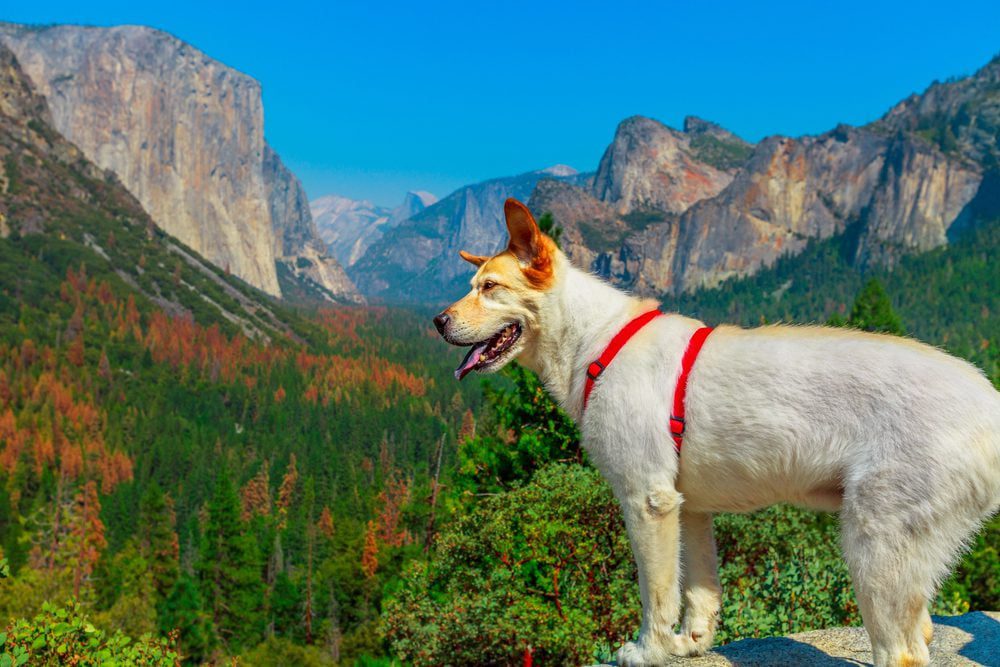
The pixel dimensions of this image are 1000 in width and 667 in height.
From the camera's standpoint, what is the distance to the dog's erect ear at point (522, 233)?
4.87 meters

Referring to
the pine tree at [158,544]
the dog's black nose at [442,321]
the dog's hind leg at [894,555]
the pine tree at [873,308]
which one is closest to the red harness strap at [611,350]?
the dog's black nose at [442,321]

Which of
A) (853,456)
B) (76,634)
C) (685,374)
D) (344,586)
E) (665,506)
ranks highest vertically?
(685,374)

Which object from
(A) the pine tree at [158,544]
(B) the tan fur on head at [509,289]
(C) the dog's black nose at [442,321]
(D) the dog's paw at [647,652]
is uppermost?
(B) the tan fur on head at [509,289]

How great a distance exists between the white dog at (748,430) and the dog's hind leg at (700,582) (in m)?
0.01

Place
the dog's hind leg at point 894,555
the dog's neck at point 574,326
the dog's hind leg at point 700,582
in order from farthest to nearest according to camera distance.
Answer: the dog's hind leg at point 700,582 → the dog's neck at point 574,326 → the dog's hind leg at point 894,555

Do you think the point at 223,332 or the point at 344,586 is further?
the point at 223,332

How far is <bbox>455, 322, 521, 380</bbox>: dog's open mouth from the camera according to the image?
16.4 ft

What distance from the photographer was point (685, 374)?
457 cm

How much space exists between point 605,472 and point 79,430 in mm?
119432

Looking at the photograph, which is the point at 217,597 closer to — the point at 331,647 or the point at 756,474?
the point at 331,647

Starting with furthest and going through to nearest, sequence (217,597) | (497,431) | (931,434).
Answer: (217,597), (497,431), (931,434)

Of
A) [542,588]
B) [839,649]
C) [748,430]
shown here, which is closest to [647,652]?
[748,430]

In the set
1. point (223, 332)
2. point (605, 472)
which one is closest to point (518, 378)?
point (605, 472)

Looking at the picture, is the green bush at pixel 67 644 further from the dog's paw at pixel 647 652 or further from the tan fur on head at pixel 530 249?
the tan fur on head at pixel 530 249
